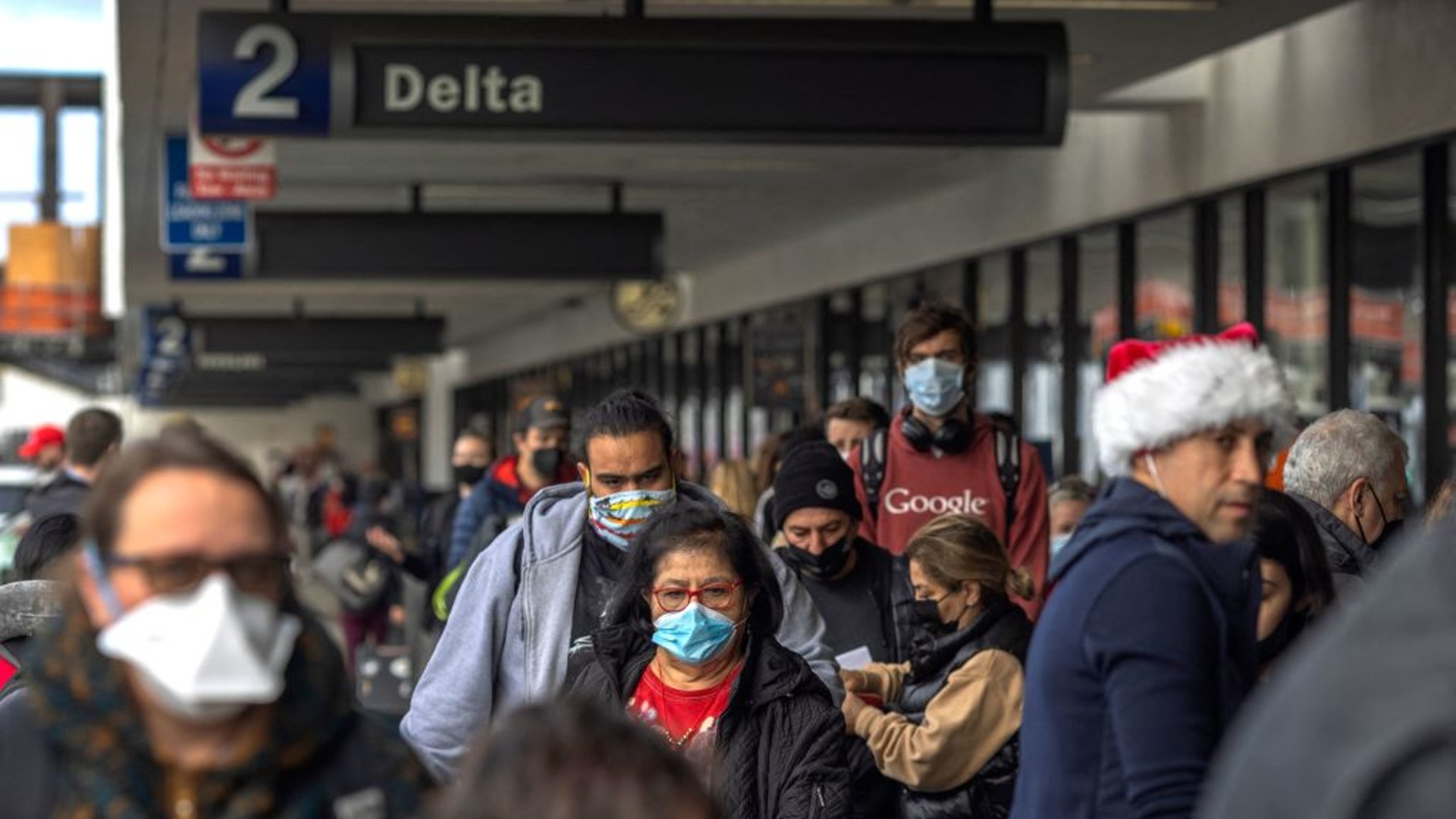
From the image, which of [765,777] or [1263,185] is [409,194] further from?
[765,777]

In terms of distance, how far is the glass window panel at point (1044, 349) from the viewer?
15.8 metres

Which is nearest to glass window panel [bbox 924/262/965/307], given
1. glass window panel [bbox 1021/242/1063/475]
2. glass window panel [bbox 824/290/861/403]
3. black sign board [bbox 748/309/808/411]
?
glass window panel [bbox 1021/242/1063/475]

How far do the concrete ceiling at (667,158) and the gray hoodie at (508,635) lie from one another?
408cm

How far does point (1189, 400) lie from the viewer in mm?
3697

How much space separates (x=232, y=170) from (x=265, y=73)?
5715 millimetres

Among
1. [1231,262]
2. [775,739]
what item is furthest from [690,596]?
[1231,262]

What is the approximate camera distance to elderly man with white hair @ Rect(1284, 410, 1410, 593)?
19.1 ft

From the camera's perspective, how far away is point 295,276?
16.0 metres

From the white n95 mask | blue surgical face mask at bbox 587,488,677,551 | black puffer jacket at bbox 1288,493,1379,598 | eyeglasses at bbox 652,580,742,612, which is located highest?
the white n95 mask

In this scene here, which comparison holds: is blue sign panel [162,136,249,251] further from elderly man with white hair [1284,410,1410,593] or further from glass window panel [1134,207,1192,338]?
elderly man with white hair [1284,410,1410,593]

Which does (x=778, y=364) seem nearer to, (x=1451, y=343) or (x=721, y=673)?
(x=1451, y=343)

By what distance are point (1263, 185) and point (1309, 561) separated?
27.2 ft

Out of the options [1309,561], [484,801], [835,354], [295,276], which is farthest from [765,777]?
[835,354]

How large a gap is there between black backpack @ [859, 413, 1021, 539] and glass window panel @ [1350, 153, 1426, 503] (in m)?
3.68
